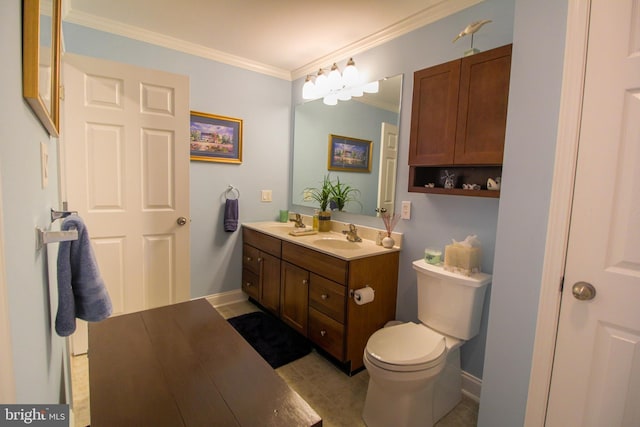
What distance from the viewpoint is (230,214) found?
2.83 meters

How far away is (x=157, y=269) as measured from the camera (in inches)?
91.3

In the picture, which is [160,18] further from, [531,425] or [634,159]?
[531,425]

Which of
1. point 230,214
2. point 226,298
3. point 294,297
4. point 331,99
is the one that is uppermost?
point 331,99

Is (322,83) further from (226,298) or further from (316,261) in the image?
(226,298)

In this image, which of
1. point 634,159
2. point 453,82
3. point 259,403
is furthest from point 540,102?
point 259,403

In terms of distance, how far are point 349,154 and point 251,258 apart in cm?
132

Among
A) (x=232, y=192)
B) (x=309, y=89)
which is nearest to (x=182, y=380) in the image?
(x=232, y=192)

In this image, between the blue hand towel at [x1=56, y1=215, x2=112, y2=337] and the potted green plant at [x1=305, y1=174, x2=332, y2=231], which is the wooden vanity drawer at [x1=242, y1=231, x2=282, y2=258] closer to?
the potted green plant at [x1=305, y1=174, x2=332, y2=231]

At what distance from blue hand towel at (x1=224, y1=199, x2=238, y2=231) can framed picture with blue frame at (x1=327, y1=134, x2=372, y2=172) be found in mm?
951

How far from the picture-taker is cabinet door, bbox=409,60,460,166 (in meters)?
1.66

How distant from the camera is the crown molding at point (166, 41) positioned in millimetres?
2135

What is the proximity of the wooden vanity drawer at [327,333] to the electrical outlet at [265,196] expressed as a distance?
1.36 m

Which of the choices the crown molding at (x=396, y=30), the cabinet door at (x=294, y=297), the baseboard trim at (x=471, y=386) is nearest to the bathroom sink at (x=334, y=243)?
the cabinet door at (x=294, y=297)

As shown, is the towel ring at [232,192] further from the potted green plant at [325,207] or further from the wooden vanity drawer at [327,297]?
the wooden vanity drawer at [327,297]
